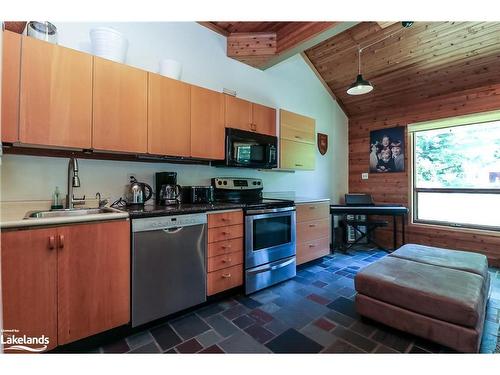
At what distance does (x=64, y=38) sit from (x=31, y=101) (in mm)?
798

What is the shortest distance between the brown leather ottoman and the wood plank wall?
5.55ft

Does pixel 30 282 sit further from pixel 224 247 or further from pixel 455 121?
pixel 455 121

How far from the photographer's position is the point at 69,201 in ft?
5.95

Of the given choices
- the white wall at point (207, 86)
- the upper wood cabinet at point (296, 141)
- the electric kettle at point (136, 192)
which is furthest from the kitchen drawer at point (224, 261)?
the upper wood cabinet at point (296, 141)

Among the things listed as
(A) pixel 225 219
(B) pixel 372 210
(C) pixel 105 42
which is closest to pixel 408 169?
(B) pixel 372 210

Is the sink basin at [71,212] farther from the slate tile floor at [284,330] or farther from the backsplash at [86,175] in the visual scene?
the slate tile floor at [284,330]

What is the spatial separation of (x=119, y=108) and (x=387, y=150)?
4258mm

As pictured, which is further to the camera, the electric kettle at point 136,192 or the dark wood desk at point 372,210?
the dark wood desk at point 372,210

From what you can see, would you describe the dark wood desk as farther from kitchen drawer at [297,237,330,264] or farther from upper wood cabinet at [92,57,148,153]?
upper wood cabinet at [92,57,148,153]

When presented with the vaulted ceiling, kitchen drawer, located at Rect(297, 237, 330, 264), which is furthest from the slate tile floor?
the vaulted ceiling

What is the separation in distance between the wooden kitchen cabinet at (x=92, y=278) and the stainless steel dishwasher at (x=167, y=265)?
0.07m

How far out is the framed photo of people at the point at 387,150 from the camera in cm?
402
